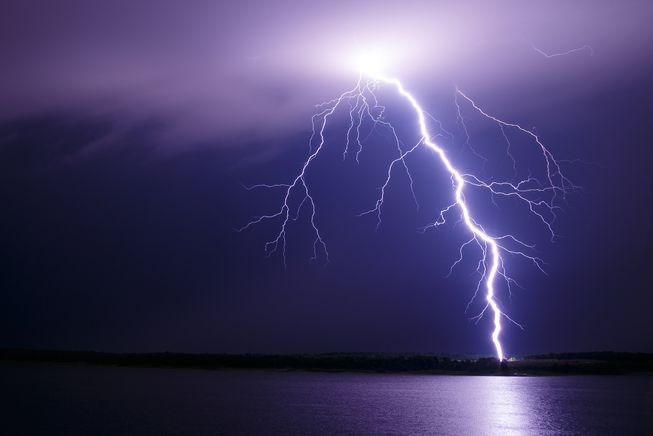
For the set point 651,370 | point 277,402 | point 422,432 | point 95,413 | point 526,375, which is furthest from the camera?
point 651,370

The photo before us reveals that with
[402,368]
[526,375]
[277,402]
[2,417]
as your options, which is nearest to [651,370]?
[526,375]

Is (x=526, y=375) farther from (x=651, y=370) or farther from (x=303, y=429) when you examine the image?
(x=303, y=429)

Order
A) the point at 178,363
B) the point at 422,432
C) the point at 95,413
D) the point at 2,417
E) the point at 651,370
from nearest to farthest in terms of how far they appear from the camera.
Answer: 1. the point at 422,432
2. the point at 2,417
3. the point at 95,413
4. the point at 651,370
5. the point at 178,363

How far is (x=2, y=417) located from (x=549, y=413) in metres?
17.2

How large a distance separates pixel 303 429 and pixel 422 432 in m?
3.06

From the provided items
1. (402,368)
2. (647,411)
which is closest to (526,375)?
(402,368)

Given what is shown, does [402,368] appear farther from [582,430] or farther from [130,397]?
[582,430]

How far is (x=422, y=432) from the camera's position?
17.4 meters

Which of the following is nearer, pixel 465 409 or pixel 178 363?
pixel 465 409

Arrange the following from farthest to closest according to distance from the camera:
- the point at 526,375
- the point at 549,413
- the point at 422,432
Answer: the point at 526,375, the point at 549,413, the point at 422,432

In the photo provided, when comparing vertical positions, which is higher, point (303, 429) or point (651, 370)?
point (651, 370)

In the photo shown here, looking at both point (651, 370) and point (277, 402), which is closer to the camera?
point (277, 402)

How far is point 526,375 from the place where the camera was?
58875mm

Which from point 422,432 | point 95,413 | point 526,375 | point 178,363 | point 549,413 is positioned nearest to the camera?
point 422,432
